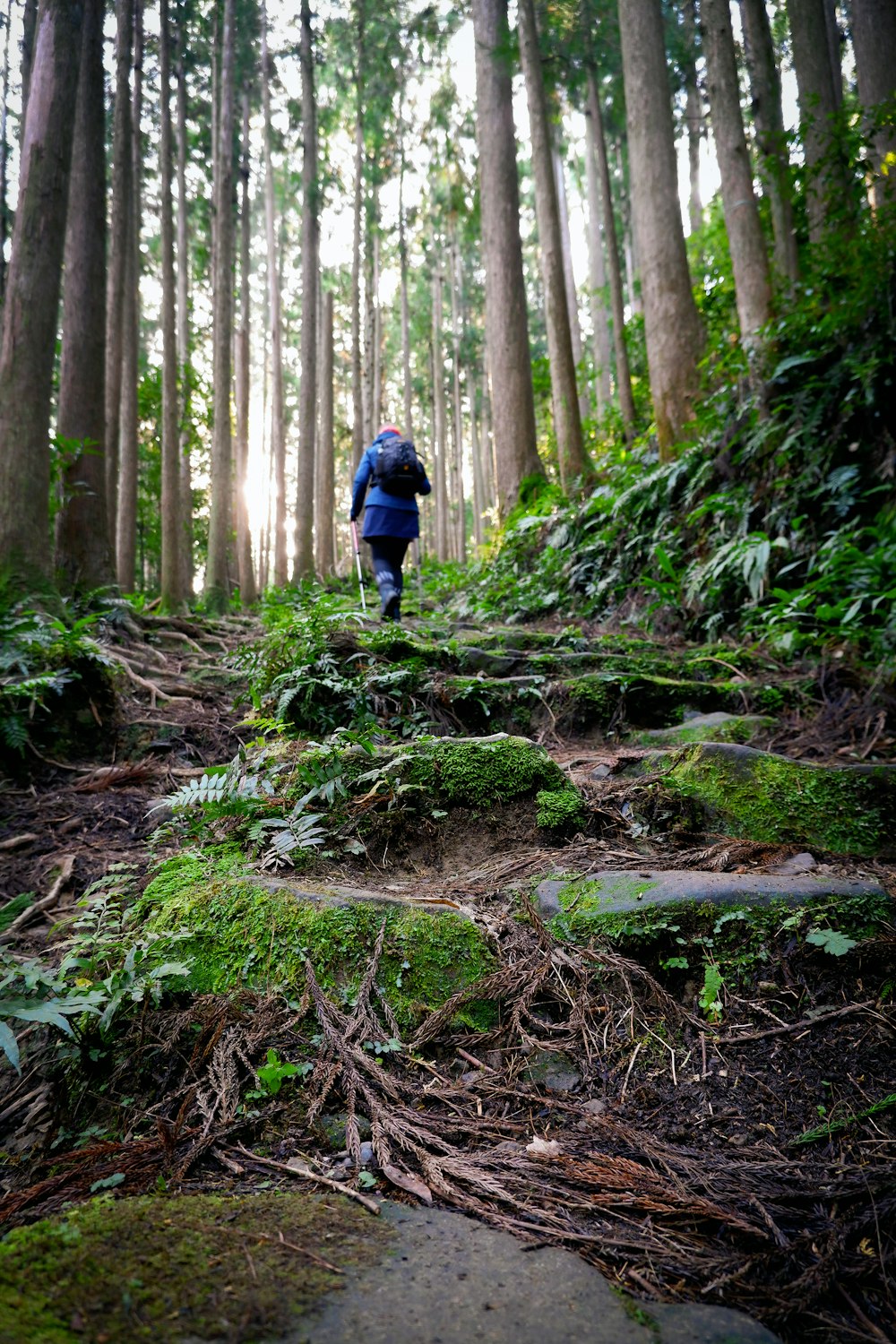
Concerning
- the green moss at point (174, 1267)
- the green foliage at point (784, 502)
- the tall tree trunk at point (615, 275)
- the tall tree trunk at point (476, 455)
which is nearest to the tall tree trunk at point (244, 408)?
the tall tree trunk at point (615, 275)

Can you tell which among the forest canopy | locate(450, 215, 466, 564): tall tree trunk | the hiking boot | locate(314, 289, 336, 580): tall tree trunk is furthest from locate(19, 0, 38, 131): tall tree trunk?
locate(450, 215, 466, 564): tall tree trunk

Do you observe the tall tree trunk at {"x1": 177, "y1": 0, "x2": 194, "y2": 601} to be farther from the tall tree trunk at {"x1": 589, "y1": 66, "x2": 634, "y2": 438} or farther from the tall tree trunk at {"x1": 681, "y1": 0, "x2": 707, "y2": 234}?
the tall tree trunk at {"x1": 681, "y1": 0, "x2": 707, "y2": 234}

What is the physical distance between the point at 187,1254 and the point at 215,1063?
617 mm

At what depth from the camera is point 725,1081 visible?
5.70 ft

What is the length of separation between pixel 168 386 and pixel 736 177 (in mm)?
9465

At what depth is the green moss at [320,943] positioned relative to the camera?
1.97 metres

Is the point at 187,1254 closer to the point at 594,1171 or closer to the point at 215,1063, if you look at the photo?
the point at 215,1063

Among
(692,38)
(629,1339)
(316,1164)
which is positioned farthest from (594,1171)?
(692,38)

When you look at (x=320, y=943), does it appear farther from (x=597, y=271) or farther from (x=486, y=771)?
(x=597, y=271)

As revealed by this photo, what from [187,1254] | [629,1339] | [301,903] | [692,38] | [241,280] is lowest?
[629,1339]

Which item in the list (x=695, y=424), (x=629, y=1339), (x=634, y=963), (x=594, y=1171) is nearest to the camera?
(x=629, y=1339)

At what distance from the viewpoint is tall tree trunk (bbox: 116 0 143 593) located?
12039 mm

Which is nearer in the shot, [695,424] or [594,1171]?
[594,1171]

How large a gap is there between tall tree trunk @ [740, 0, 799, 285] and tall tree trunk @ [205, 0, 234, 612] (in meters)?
9.03
